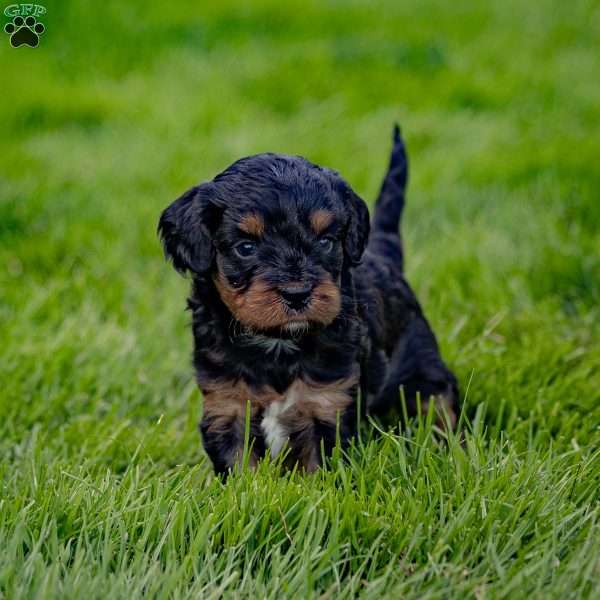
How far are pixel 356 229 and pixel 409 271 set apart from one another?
Answer: 5.86ft

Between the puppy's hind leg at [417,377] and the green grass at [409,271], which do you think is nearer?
the green grass at [409,271]

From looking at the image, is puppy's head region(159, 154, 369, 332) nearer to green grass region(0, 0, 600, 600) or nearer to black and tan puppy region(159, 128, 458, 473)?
black and tan puppy region(159, 128, 458, 473)

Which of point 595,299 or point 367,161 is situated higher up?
point 367,161

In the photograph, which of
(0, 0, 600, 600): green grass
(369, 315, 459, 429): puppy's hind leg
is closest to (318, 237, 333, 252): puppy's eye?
(0, 0, 600, 600): green grass

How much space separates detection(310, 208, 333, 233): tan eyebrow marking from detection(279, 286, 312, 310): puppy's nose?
24 cm

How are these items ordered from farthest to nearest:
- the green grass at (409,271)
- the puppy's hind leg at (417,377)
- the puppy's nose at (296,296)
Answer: the puppy's hind leg at (417,377) → the puppy's nose at (296,296) → the green grass at (409,271)

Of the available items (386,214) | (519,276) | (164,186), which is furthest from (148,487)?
(164,186)

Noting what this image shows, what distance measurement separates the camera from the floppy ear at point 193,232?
306cm

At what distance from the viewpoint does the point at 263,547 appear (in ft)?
8.30

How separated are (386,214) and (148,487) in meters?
1.81

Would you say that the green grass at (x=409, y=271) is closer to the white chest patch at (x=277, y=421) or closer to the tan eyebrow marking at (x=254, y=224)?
the white chest patch at (x=277, y=421)

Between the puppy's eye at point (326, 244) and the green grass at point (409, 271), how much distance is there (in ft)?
2.12

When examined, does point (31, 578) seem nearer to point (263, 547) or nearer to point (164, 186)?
point (263, 547)

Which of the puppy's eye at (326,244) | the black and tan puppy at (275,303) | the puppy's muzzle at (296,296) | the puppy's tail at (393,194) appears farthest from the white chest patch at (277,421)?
the puppy's tail at (393,194)
